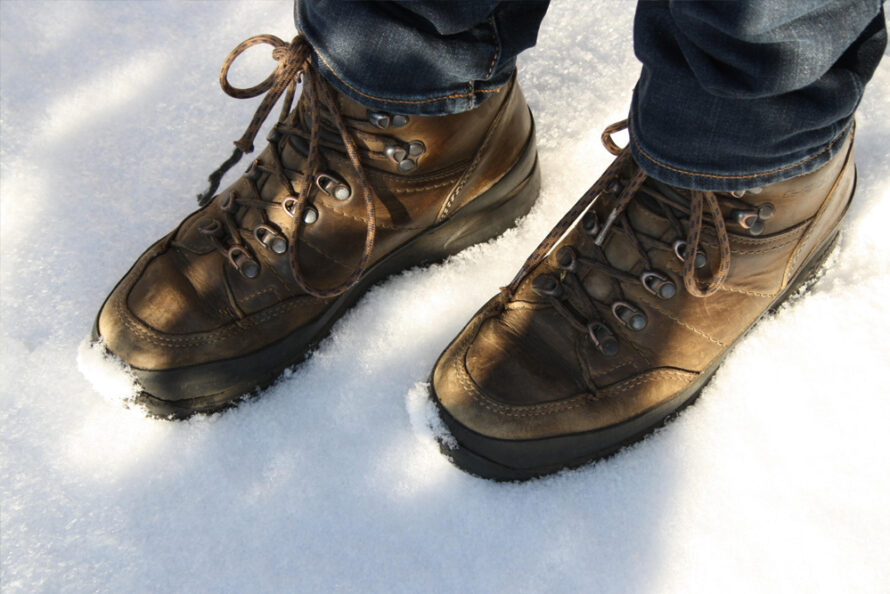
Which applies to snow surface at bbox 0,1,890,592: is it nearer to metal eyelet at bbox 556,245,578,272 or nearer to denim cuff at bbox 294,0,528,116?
metal eyelet at bbox 556,245,578,272

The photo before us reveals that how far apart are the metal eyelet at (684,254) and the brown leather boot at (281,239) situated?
294mm

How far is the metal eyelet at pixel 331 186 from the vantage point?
0.87m

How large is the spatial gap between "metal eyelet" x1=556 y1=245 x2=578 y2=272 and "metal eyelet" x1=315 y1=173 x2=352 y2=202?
0.28 meters

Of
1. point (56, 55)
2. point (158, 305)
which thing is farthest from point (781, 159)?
point (56, 55)

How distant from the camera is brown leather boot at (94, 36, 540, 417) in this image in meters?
0.87

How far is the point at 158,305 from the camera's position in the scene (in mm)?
895

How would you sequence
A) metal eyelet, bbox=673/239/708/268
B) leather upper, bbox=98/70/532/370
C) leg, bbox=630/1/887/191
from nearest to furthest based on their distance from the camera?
leg, bbox=630/1/887/191 → metal eyelet, bbox=673/239/708/268 → leather upper, bbox=98/70/532/370

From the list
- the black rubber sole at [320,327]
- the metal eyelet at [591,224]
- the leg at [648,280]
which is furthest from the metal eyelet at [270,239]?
the metal eyelet at [591,224]

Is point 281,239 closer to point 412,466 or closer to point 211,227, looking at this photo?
point 211,227

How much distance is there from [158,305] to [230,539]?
1.03 ft

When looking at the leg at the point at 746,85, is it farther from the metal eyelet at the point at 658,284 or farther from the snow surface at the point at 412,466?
the snow surface at the point at 412,466

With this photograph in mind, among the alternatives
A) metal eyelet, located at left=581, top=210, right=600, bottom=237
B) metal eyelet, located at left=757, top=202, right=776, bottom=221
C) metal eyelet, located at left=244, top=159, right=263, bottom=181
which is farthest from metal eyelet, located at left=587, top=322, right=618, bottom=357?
metal eyelet, located at left=244, top=159, right=263, bottom=181

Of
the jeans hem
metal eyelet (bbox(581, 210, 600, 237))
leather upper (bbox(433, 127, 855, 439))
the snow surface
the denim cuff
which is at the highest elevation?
the denim cuff

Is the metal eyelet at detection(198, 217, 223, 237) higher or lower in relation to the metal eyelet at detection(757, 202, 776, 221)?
lower
